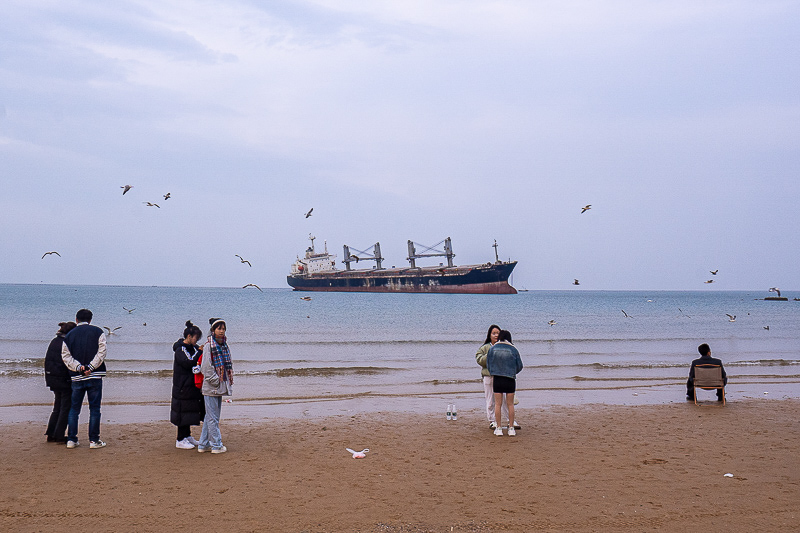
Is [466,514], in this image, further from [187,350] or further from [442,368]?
[442,368]

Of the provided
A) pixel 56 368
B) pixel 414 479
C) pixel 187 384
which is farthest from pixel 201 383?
pixel 414 479

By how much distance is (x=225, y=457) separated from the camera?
6.23 m

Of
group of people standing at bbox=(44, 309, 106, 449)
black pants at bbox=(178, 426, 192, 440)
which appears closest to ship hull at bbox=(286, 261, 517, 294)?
black pants at bbox=(178, 426, 192, 440)

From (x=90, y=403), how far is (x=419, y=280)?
285 feet

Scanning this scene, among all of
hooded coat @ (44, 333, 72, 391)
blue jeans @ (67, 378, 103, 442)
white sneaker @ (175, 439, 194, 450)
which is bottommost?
white sneaker @ (175, 439, 194, 450)

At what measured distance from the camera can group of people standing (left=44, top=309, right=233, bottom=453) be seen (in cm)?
618

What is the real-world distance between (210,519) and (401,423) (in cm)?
411

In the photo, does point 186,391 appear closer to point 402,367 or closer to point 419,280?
point 402,367

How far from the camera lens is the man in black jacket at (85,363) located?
6.25 metres

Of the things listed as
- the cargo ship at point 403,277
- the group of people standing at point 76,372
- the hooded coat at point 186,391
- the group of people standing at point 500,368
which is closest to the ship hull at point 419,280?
the cargo ship at point 403,277

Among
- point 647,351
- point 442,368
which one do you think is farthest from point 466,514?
point 647,351

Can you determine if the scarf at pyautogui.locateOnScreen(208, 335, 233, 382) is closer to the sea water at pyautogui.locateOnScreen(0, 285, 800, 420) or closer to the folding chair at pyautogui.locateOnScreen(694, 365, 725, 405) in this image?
the sea water at pyautogui.locateOnScreen(0, 285, 800, 420)

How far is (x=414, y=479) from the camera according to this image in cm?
550

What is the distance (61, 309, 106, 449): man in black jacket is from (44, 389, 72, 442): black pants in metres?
0.27
